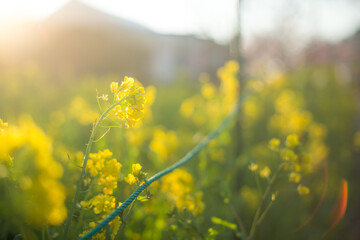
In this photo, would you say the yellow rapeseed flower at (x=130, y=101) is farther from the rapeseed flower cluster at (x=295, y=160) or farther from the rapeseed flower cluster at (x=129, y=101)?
the rapeseed flower cluster at (x=295, y=160)

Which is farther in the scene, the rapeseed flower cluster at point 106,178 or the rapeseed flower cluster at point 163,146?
the rapeseed flower cluster at point 163,146

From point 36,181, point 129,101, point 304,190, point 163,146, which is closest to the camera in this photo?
point 36,181

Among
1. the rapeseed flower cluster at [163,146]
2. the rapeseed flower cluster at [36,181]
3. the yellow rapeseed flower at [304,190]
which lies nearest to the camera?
the rapeseed flower cluster at [36,181]

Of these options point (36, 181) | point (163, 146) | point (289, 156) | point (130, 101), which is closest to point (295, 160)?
point (289, 156)

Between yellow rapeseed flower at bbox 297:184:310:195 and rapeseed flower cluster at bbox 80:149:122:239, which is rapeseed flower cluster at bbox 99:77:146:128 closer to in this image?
rapeseed flower cluster at bbox 80:149:122:239

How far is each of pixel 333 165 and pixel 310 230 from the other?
153 cm

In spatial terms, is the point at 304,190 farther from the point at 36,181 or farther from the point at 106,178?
the point at 36,181

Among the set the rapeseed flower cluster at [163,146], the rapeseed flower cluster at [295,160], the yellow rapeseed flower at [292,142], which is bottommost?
the rapeseed flower cluster at [163,146]

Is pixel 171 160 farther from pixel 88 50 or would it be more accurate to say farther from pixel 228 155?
pixel 88 50

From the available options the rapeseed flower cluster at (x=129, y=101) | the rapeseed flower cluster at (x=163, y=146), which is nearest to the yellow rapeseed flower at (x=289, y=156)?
the rapeseed flower cluster at (x=129, y=101)

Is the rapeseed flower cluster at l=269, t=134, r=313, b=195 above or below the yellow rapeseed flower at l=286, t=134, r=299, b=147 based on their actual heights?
below

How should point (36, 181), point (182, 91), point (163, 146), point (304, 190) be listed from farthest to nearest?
point (182, 91), point (163, 146), point (304, 190), point (36, 181)

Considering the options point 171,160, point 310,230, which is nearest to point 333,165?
point 310,230

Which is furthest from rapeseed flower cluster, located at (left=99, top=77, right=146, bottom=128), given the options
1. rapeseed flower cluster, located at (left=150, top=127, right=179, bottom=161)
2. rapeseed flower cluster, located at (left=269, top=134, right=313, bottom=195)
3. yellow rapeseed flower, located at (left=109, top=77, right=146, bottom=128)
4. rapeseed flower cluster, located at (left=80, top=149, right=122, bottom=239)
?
rapeseed flower cluster, located at (left=150, top=127, right=179, bottom=161)
